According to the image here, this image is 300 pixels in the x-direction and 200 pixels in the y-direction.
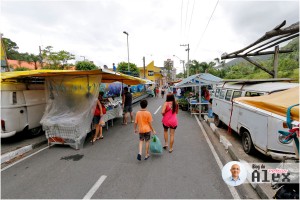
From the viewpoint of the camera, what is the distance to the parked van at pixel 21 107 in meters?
5.46

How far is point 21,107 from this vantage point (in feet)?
19.4

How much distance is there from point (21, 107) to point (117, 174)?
177 inches

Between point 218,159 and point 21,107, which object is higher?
point 21,107

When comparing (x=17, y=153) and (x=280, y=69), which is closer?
(x=17, y=153)

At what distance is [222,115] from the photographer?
6871 mm

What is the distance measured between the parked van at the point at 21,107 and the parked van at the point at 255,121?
729 cm

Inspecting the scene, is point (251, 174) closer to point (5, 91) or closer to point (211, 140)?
point (211, 140)

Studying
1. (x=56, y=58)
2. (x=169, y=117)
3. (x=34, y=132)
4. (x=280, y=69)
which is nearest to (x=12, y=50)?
(x=56, y=58)

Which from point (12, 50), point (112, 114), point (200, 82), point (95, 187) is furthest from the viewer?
point (12, 50)

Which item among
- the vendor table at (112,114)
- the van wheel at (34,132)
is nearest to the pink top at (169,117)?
the vendor table at (112,114)

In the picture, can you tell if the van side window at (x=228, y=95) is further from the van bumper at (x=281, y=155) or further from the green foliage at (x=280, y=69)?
the green foliage at (x=280, y=69)

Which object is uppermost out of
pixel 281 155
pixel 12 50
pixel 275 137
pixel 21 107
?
pixel 12 50

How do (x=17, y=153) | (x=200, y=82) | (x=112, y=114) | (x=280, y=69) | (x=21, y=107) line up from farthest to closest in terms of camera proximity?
(x=280, y=69) → (x=200, y=82) → (x=112, y=114) → (x=21, y=107) → (x=17, y=153)

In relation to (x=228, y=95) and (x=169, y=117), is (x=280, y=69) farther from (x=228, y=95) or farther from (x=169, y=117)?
(x=169, y=117)
